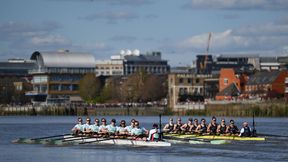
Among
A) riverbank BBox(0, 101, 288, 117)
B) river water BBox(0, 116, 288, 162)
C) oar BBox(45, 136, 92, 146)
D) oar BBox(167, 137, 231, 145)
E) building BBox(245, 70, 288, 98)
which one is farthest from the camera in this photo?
building BBox(245, 70, 288, 98)

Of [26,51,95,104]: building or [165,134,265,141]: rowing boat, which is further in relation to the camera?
[26,51,95,104]: building

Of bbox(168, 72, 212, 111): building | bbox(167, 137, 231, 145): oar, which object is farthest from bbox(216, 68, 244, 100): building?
bbox(167, 137, 231, 145): oar

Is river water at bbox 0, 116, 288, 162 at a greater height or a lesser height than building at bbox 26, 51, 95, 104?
lesser

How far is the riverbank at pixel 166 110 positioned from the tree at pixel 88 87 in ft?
61.1

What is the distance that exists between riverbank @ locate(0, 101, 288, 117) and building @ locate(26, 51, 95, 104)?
1626 centimetres

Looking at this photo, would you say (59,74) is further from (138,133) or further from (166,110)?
(138,133)

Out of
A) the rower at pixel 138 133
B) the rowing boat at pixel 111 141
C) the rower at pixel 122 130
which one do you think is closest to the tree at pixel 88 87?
the rowing boat at pixel 111 141

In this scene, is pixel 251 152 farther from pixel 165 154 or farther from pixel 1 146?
pixel 1 146

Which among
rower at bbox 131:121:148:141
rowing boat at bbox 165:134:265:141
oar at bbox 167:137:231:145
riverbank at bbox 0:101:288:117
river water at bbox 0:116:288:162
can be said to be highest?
riverbank at bbox 0:101:288:117

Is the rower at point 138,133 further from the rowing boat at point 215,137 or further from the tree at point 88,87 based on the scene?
the tree at point 88,87

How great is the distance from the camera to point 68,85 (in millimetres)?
184500

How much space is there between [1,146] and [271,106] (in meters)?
58.5

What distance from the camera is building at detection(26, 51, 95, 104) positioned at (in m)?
183

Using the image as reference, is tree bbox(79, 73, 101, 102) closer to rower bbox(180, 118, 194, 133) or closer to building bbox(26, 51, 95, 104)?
building bbox(26, 51, 95, 104)
